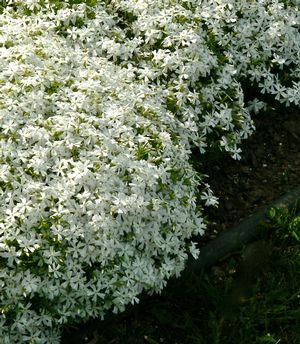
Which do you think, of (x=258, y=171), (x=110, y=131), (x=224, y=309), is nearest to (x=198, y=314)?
(x=224, y=309)

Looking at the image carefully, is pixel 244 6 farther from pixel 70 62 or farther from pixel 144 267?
pixel 144 267

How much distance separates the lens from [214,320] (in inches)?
185

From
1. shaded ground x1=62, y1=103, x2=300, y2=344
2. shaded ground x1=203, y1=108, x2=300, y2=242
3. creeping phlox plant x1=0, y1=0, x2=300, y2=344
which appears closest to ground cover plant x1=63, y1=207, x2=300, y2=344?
shaded ground x1=62, y1=103, x2=300, y2=344

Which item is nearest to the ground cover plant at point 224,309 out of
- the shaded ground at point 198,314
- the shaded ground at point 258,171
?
the shaded ground at point 198,314

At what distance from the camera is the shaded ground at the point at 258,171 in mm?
5680

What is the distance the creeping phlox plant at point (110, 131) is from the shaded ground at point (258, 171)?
24cm

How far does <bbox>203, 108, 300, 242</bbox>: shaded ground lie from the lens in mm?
5680

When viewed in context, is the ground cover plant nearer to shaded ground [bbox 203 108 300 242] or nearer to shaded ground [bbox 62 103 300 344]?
shaded ground [bbox 62 103 300 344]

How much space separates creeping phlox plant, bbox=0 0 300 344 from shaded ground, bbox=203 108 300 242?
0.24 m

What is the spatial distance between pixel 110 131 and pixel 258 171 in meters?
1.87

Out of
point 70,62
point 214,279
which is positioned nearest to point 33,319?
point 214,279

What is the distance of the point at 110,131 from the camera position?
181 inches

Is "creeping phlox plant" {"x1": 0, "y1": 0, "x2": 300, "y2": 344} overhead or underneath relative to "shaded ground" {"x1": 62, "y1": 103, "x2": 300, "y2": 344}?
overhead

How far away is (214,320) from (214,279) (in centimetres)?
47
